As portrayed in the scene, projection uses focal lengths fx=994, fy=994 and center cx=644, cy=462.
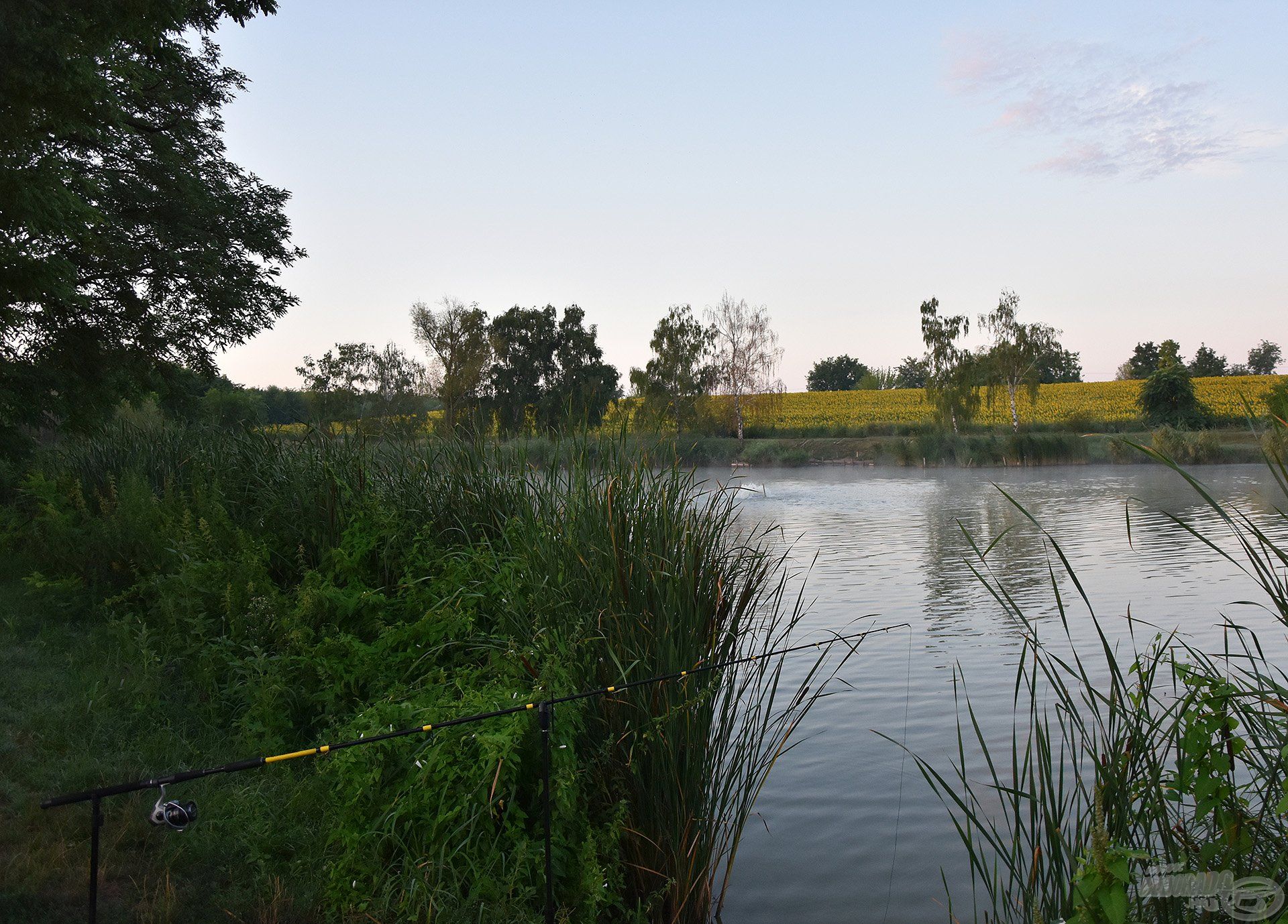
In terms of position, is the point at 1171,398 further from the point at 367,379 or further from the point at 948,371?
Result: the point at 367,379

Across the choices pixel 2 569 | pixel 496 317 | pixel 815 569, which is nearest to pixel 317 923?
pixel 2 569

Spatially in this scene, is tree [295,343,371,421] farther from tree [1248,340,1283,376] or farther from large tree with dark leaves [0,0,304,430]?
tree [1248,340,1283,376]

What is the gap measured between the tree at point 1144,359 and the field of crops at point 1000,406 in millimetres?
15623

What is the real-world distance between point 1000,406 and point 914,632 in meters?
51.6

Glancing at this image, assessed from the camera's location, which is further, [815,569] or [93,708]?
[815,569]

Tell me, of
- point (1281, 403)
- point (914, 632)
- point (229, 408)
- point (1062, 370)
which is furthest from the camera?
point (1062, 370)

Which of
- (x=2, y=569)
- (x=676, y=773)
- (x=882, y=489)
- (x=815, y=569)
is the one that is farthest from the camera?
(x=882, y=489)

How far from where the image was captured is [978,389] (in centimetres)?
4888

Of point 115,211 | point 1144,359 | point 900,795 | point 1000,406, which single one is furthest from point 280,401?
point 1144,359

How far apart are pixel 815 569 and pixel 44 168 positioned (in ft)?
34.4

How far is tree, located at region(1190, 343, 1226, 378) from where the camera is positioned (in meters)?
73.9

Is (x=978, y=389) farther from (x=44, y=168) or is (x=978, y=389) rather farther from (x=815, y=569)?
(x=44, y=168)

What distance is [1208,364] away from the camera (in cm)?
7444

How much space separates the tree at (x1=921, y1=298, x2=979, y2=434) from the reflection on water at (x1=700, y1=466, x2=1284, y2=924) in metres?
22.5
